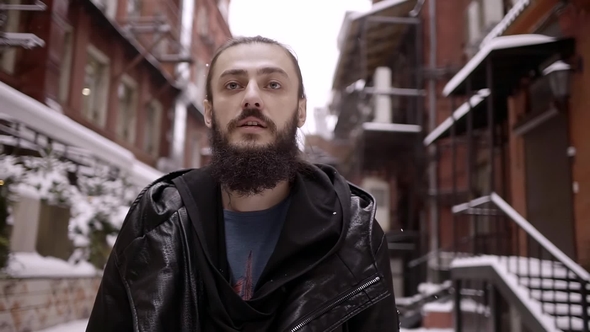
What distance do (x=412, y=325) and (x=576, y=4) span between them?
7513 mm

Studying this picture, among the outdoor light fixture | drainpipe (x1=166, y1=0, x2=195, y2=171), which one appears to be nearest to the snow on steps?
the outdoor light fixture

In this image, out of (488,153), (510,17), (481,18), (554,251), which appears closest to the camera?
(554,251)

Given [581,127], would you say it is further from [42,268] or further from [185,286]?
[185,286]

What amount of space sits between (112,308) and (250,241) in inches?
18.1

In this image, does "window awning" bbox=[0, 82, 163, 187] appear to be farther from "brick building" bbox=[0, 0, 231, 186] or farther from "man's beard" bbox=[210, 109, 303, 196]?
"man's beard" bbox=[210, 109, 303, 196]

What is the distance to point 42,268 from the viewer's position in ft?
14.6

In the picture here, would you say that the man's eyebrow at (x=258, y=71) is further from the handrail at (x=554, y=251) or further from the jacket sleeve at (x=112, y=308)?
the handrail at (x=554, y=251)

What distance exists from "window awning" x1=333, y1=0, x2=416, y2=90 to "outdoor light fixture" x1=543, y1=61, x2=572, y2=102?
8850 millimetres

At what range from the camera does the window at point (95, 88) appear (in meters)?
6.17

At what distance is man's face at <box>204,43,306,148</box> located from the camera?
5.66 feet

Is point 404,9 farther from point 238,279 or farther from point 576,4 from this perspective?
point 238,279

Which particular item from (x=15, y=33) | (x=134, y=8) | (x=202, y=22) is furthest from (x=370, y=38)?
(x=15, y=33)

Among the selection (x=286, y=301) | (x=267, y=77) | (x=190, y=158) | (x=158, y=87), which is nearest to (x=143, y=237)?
(x=286, y=301)

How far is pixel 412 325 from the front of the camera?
12.0 metres
